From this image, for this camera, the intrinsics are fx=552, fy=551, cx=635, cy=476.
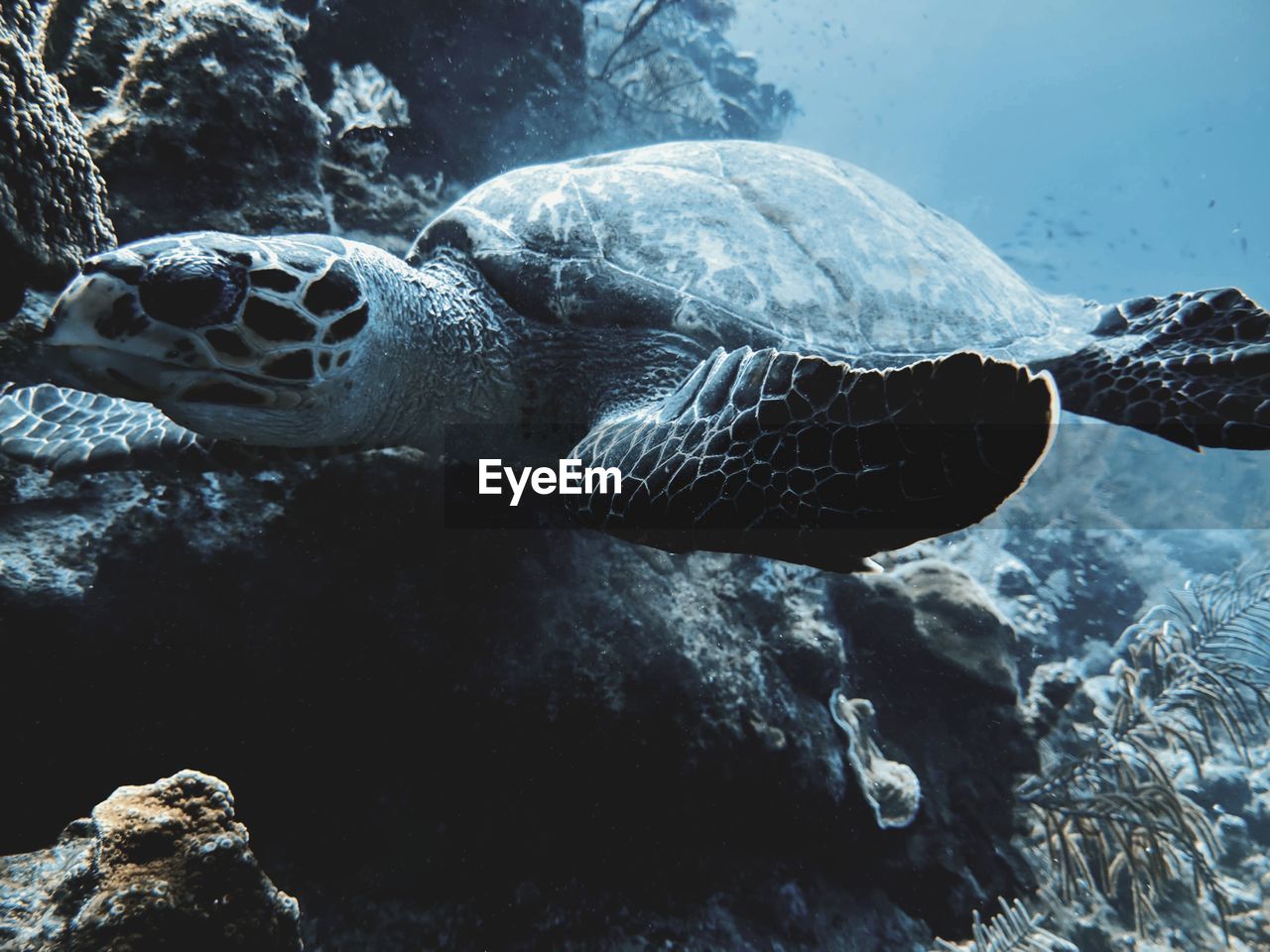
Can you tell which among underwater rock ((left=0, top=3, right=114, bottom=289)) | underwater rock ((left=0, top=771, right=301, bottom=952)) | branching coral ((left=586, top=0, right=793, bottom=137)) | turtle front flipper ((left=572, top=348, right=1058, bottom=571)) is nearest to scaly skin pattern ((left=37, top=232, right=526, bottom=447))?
underwater rock ((left=0, top=3, right=114, bottom=289))

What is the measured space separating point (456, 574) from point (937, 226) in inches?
126

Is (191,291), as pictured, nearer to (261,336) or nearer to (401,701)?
(261,336)

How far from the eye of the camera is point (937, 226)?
10.3 feet

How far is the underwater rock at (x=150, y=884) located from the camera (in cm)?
102

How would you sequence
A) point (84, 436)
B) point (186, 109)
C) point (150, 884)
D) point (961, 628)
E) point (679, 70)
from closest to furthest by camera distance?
point (150, 884)
point (84, 436)
point (186, 109)
point (961, 628)
point (679, 70)

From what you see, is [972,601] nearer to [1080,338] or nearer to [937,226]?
[1080,338]

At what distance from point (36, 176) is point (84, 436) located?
83 cm

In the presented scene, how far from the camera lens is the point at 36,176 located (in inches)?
67.1

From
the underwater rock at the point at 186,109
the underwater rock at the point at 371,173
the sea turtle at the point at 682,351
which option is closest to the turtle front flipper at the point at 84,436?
the sea turtle at the point at 682,351

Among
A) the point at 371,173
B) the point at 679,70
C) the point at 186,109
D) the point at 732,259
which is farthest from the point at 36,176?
the point at 679,70

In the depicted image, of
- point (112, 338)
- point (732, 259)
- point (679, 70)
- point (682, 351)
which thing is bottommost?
point (112, 338)

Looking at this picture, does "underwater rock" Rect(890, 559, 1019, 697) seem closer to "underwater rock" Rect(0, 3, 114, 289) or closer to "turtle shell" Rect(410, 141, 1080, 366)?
"turtle shell" Rect(410, 141, 1080, 366)

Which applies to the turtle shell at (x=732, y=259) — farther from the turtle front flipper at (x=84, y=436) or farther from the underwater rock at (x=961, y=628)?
the underwater rock at (x=961, y=628)

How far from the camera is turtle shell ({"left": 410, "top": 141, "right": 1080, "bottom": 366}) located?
2.19m
